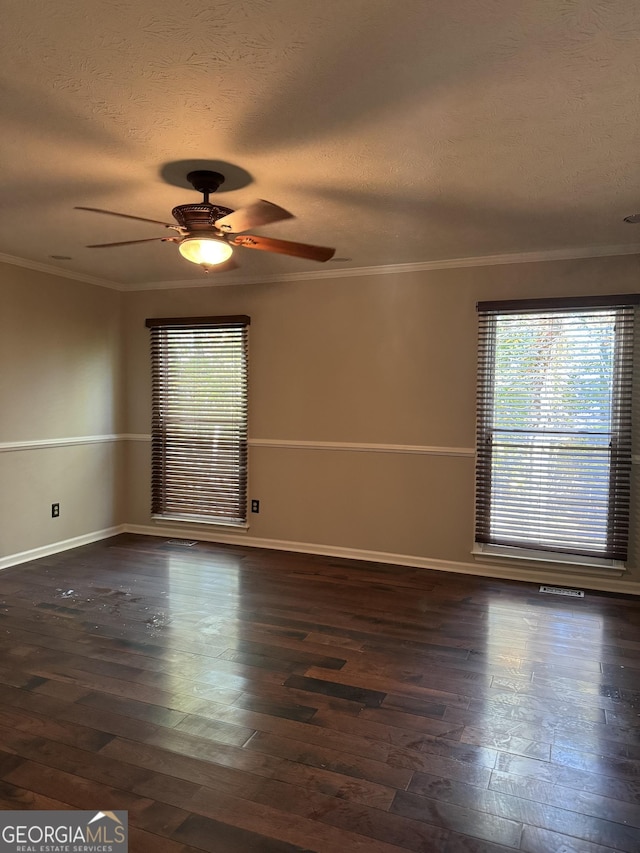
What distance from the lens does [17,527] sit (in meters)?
4.43

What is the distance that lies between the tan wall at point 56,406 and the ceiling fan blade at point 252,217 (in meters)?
2.57

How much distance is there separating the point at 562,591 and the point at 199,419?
330cm

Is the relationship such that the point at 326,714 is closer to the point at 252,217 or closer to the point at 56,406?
the point at 252,217

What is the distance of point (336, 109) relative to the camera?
6.70 ft

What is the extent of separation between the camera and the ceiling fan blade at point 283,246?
273 cm

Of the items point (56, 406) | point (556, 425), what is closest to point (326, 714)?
point (556, 425)

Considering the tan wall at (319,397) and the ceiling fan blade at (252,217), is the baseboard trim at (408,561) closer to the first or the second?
the tan wall at (319,397)

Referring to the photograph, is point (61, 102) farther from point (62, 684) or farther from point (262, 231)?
point (62, 684)

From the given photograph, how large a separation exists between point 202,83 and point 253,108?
22 cm

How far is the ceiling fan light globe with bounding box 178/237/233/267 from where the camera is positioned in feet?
8.46

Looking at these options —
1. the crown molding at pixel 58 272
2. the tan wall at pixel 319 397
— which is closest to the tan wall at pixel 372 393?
the tan wall at pixel 319 397

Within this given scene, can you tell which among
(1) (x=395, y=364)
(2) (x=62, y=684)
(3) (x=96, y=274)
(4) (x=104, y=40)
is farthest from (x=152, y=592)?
(4) (x=104, y=40)

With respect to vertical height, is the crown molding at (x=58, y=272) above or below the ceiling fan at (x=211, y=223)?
above
